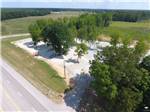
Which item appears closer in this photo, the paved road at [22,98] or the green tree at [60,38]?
the paved road at [22,98]

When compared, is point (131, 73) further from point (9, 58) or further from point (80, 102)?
point (9, 58)

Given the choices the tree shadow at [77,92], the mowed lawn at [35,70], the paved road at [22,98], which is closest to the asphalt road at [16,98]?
the paved road at [22,98]

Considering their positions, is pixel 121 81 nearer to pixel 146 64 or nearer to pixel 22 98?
pixel 146 64

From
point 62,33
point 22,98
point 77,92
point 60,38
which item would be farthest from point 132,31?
point 22,98

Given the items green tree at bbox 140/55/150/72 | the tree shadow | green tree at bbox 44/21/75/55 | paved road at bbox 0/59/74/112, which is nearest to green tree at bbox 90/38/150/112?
green tree at bbox 140/55/150/72

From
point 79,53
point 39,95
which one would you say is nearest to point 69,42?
point 79,53

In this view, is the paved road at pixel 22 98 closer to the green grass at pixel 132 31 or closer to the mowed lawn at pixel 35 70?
the mowed lawn at pixel 35 70
